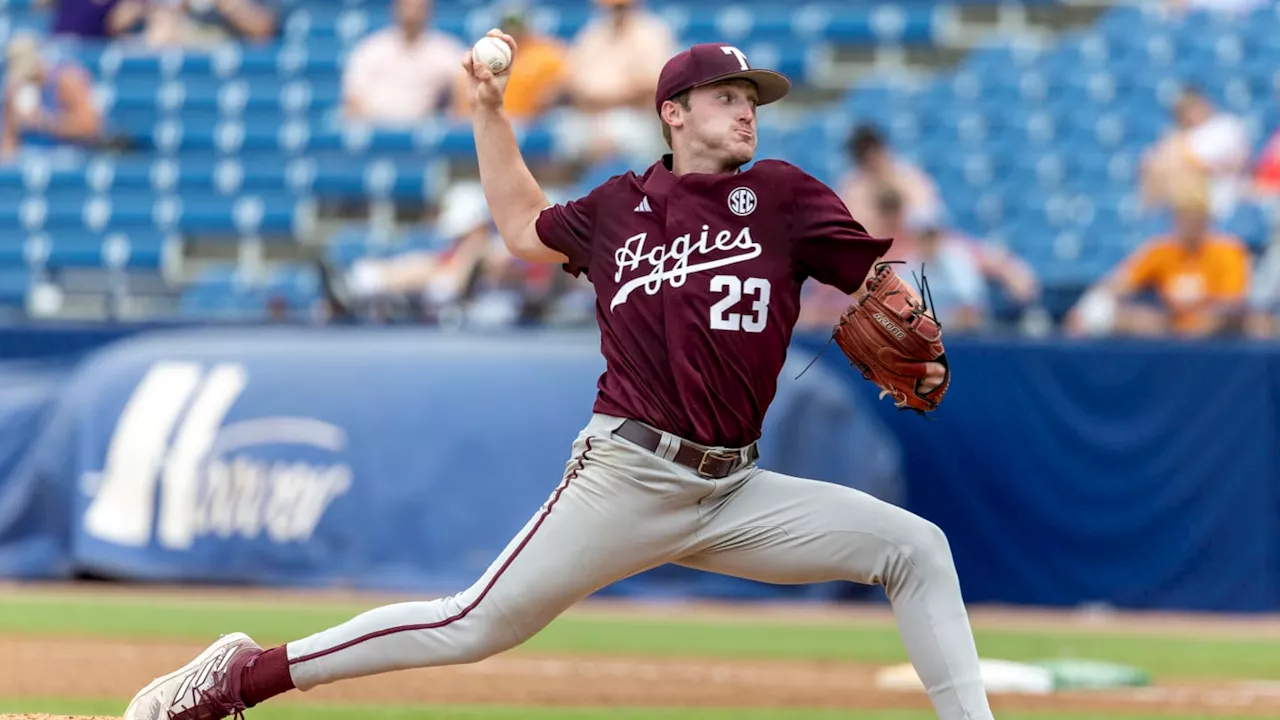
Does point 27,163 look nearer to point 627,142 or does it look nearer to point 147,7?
point 147,7

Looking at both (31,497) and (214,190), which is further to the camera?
(214,190)

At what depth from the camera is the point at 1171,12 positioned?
628 inches

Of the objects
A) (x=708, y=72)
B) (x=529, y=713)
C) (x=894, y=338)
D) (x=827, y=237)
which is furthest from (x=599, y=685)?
(x=708, y=72)

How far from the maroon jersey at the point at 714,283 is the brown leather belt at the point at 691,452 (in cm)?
2

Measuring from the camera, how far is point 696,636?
28.8 ft

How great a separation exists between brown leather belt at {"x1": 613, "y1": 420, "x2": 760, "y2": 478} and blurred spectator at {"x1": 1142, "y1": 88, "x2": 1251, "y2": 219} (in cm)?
902

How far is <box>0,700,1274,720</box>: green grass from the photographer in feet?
19.9

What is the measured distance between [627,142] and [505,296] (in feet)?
8.54

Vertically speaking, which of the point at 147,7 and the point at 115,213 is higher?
the point at 147,7

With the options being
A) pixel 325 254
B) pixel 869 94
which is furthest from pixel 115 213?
pixel 869 94

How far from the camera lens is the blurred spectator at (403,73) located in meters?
14.5

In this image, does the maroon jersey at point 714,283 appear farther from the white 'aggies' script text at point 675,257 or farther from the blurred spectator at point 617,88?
the blurred spectator at point 617,88

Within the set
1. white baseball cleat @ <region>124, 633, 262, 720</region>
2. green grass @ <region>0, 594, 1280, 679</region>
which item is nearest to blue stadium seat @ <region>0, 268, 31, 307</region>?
green grass @ <region>0, 594, 1280, 679</region>

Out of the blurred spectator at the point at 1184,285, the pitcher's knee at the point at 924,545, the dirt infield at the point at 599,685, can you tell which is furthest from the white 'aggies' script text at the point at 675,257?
the blurred spectator at the point at 1184,285
